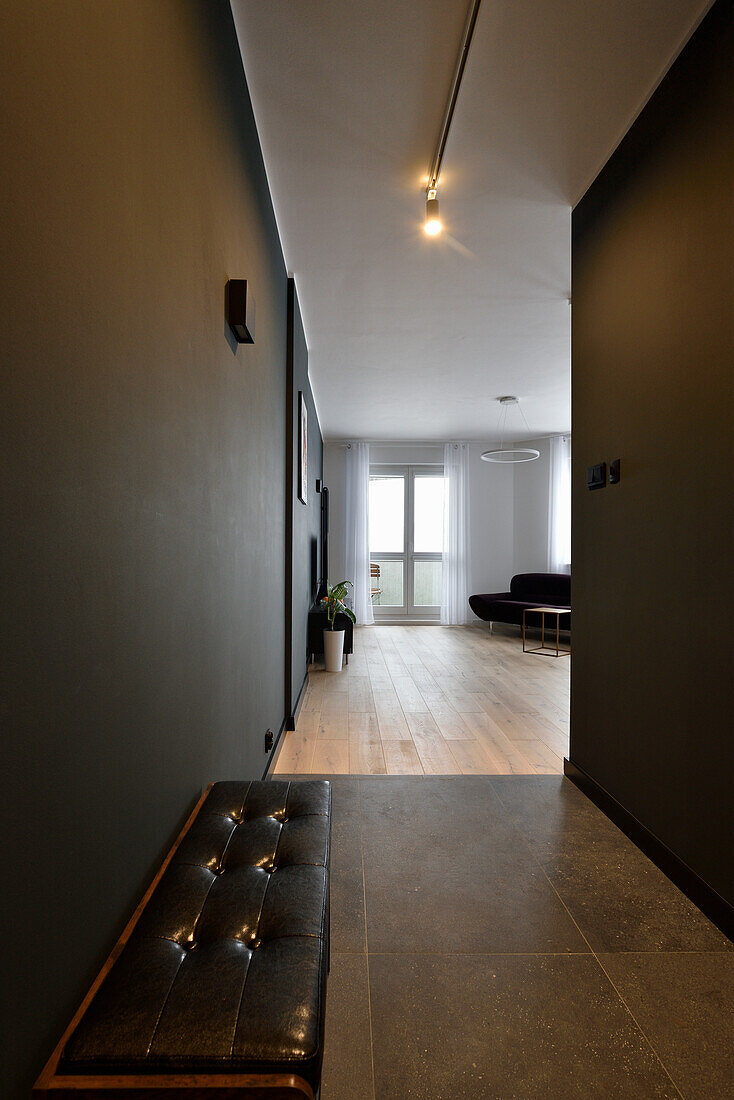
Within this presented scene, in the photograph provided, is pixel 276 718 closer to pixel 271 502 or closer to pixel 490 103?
pixel 271 502

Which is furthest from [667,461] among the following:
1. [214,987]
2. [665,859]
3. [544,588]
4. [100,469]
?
[544,588]

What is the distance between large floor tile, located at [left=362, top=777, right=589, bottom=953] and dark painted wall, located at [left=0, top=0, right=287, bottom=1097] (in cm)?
69

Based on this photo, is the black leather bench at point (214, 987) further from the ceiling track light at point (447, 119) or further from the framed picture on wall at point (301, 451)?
the framed picture on wall at point (301, 451)

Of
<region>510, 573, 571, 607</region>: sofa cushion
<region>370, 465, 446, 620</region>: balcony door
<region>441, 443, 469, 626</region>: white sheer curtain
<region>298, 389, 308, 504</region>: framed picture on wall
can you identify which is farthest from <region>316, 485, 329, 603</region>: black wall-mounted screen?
<region>298, 389, 308, 504</region>: framed picture on wall

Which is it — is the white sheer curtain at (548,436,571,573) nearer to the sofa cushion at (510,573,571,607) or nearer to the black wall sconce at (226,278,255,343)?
the sofa cushion at (510,573,571,607)

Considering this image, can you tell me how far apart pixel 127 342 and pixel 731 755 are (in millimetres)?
1839

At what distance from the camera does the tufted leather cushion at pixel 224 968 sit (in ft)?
2.29

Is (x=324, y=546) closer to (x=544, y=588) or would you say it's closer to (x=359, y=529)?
(x=359, y=529)

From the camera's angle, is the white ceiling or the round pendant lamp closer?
the white ceiling

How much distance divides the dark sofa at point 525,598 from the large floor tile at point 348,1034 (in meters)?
6.11

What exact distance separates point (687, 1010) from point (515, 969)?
0.39 metres

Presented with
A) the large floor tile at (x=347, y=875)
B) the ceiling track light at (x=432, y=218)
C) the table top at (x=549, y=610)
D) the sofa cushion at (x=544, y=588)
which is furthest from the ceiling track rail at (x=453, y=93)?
the sofa cushion at (x=544, y=588)

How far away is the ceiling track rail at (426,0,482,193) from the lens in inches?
72.5

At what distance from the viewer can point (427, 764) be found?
9.59 ft
